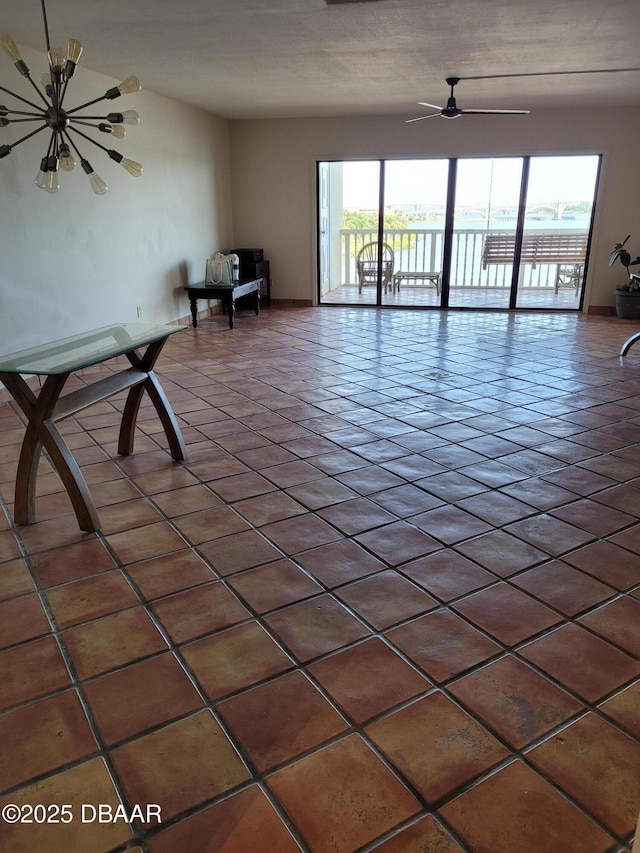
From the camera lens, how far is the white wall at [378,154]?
7246mm

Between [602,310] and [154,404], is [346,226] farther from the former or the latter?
[154,404]

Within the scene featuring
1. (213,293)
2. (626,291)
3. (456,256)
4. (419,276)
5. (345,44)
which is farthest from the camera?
(456,256)

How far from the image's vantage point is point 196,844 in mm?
1297

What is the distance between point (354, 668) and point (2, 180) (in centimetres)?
400

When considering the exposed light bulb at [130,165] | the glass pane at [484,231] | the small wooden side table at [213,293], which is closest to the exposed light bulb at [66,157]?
the exposed light bulb at [130,165]

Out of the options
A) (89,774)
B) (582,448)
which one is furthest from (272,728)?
(582,448)

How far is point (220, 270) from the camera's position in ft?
23.0

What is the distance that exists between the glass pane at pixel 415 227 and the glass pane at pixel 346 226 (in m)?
0.24

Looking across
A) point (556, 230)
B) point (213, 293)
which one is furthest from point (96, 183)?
point (556, 230)

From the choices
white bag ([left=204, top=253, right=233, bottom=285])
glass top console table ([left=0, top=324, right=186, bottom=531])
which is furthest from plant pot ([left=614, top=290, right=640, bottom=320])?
glass top console table ([left=0, top=324, right=186, bottom=531])

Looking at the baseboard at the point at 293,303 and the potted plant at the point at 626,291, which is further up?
the potted plant at the point at 626,291

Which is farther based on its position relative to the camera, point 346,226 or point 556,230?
point 346,226

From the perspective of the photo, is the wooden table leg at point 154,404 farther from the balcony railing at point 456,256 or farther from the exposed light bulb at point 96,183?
the balcony railing at point 456,256

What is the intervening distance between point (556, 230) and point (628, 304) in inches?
57.6
